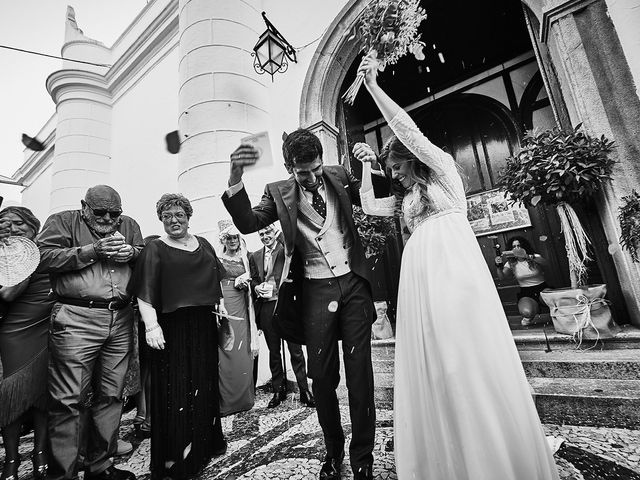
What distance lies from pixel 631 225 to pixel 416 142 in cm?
249

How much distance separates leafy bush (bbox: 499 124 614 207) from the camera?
290cm

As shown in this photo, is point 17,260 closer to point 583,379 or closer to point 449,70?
point 583,379

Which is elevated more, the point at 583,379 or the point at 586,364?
the point at 586,364

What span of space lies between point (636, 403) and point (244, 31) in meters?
6.84

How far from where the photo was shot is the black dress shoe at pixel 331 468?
5.72 feet

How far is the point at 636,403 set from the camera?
80.5 inches

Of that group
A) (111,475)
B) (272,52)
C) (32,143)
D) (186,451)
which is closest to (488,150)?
(272,52)

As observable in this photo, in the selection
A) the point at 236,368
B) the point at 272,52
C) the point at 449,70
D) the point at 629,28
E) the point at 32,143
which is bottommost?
the point at 236,368

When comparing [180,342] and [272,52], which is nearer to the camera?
[180,342]

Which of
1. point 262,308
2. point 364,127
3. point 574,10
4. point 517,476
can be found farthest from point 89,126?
point 517,476

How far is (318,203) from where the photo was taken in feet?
6.48

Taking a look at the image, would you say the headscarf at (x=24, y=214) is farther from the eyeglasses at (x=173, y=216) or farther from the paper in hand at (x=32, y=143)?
the paper in hand at (x=32, y=143)

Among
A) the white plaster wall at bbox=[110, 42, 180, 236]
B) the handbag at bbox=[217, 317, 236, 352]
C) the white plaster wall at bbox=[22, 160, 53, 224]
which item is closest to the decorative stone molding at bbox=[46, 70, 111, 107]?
the white plaster wall at bbox=[110, 42, 180, 236]

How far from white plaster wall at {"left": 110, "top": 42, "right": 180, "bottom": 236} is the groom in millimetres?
6253
